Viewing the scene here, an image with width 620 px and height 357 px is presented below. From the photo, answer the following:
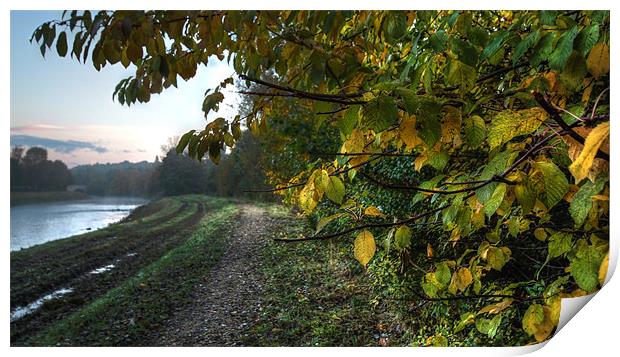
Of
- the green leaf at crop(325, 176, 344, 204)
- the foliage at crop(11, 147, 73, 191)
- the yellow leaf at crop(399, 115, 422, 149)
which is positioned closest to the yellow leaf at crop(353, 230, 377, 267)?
the green leaf at crop(325, 176, 344, 204)

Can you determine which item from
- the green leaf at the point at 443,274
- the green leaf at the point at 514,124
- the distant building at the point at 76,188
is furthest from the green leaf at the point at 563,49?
the distant building at the point at 76,188

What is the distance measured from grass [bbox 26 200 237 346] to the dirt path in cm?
4

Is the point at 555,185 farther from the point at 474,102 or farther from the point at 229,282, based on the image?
the point at 229,282

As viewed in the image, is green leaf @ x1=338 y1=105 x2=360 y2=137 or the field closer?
green leaf @ x1=338 y1=105 x2=360 y2=137

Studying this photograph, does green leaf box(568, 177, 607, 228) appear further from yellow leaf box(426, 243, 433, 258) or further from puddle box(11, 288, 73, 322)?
puddle box(11, 288, 73, 322)

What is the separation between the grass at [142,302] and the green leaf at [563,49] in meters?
1.33

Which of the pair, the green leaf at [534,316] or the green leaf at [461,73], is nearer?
the green leaf at [461,73]

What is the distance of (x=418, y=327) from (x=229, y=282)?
2.67 ft

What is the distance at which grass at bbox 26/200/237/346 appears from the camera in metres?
1.74

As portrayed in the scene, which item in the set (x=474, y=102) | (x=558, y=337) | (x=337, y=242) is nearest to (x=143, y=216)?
(x=337, y=242)

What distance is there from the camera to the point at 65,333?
173 cm

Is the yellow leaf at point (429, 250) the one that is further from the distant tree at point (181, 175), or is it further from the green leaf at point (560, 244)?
the distant tree at point (181, 175)

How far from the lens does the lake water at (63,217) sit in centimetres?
172

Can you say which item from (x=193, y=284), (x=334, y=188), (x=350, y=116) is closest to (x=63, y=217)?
(x=193, y=284)
